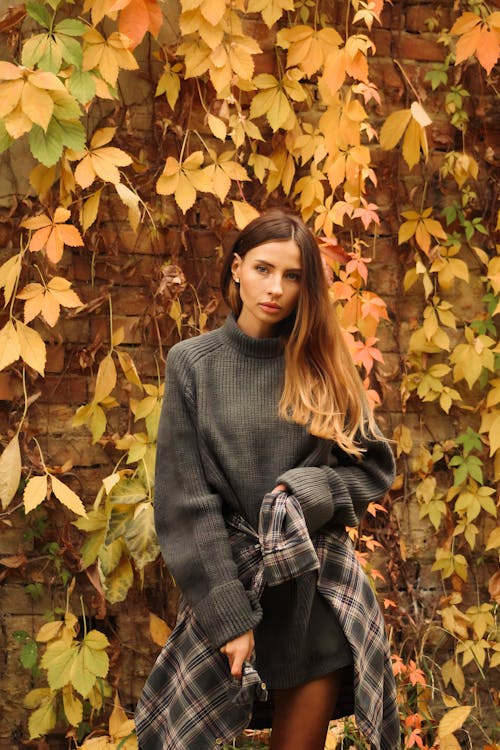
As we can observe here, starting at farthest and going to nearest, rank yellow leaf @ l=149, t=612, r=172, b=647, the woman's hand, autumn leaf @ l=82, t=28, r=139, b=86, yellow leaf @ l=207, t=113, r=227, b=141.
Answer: yellow leaf @ l=149, t=612, r=172, b=647
yellow leaf @ l=207, t=113, r=227, b=141
autumn leaf @ l=82, t=28, r=139, b=86
the woman's hand

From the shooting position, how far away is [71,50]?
2.10 meters

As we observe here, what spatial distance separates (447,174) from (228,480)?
150 cm

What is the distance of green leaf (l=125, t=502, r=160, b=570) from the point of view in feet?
7.38

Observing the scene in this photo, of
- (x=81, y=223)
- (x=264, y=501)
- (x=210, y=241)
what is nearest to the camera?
(x=264, y=501)

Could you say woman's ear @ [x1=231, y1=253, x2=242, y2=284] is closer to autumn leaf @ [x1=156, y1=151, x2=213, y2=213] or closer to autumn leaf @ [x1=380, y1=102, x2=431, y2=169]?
autumn leaf @ [x1=156, y1=151, x2=213, y2=213]

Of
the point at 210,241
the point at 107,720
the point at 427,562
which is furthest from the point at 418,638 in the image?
the point at 210,241

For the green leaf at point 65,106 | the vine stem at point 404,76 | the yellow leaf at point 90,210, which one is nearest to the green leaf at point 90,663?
the yellow leaf at point 90,210

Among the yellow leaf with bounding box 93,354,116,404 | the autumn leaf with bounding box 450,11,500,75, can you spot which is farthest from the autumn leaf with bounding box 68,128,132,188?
the autumn leaf with bounding box 450,11,500,75

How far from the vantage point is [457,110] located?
2.79 m

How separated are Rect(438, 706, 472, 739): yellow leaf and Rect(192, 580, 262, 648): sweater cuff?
1.20m

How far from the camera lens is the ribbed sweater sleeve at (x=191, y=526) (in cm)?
162

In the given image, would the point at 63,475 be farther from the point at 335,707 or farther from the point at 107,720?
the point at 335,707

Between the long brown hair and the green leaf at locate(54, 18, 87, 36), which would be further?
the green leaf at locate(54, 18, 87, 36)

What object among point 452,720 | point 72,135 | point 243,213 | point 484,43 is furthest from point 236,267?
point 452,720
